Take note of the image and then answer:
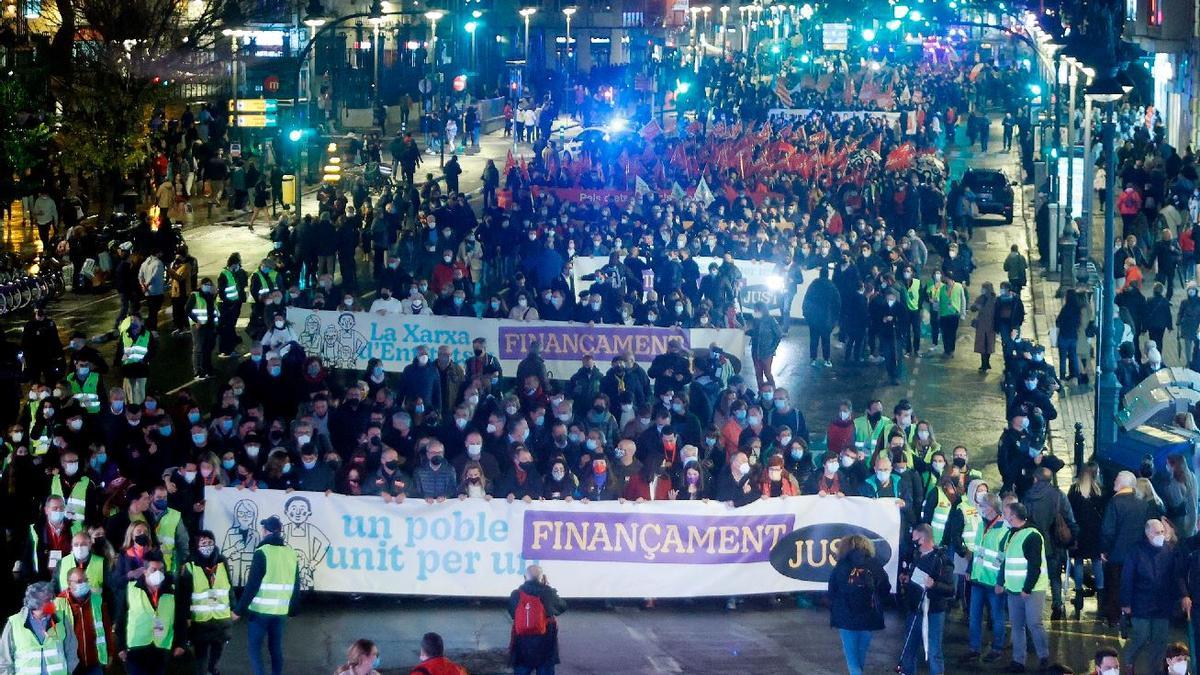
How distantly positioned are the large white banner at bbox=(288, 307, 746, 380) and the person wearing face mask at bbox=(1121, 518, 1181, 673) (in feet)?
33.0

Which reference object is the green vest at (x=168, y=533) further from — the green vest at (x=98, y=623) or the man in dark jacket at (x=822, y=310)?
the man in dark jacket at (x=822, y=310)

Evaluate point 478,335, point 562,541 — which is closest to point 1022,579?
point 562,541

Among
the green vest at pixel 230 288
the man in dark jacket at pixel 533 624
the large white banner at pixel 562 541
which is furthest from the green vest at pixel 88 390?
the man in dark jacket at pixel 533 624

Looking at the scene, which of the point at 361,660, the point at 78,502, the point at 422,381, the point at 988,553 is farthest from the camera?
the point at 422,381

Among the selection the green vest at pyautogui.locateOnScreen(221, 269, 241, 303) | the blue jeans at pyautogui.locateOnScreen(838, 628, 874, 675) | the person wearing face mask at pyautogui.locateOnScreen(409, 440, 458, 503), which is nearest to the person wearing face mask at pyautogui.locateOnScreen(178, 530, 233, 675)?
the person wearing face mask at pyautogui.locateOnScreen(409, 440, 458, 503)

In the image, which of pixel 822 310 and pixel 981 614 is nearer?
pixel 981 614

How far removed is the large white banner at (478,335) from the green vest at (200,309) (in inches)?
46.2

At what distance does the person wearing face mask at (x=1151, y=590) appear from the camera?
48.0 feet

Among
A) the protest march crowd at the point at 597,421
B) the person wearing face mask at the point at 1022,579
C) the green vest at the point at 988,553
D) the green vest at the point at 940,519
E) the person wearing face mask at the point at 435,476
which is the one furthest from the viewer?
the person wearing face mask at the point at 435,476

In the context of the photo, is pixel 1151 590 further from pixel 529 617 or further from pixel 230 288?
pixel 230 288

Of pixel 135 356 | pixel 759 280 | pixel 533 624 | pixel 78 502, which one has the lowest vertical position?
pixel 533 624

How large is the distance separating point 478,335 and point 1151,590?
12.5 m

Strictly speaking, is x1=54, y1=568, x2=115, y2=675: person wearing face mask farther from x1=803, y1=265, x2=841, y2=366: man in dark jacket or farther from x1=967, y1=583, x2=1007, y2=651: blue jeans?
x1=803, y1=265, x2=841, y2=366: man in dark jacket

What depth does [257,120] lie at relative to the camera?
4609 cm
